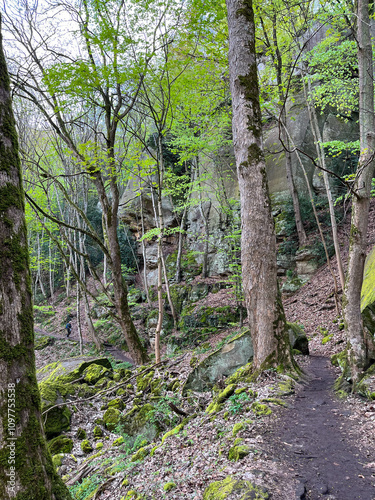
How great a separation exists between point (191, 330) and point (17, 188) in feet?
39.3

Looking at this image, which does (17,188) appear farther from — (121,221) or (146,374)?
(121,221)

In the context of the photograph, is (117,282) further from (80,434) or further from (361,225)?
(361,225)

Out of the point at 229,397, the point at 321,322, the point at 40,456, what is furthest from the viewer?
the point at 321,322

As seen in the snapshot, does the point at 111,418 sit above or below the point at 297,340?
below

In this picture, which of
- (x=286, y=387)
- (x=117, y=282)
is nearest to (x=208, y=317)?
(x=117, y=282)

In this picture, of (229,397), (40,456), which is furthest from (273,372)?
(40,456)

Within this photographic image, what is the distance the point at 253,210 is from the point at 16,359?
364cm

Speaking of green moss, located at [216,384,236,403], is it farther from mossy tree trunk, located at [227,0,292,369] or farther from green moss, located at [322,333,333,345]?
green moss, located at [322,333,333,345]

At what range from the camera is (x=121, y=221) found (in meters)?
22.2

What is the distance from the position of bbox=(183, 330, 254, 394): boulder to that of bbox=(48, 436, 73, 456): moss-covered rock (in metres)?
2.23

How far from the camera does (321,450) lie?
2.46 metres

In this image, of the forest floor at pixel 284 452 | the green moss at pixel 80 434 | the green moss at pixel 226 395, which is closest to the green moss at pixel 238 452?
the forest floor at pixel 284 452

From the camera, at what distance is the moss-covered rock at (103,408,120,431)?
5.39m

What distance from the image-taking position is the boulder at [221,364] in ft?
16.6
